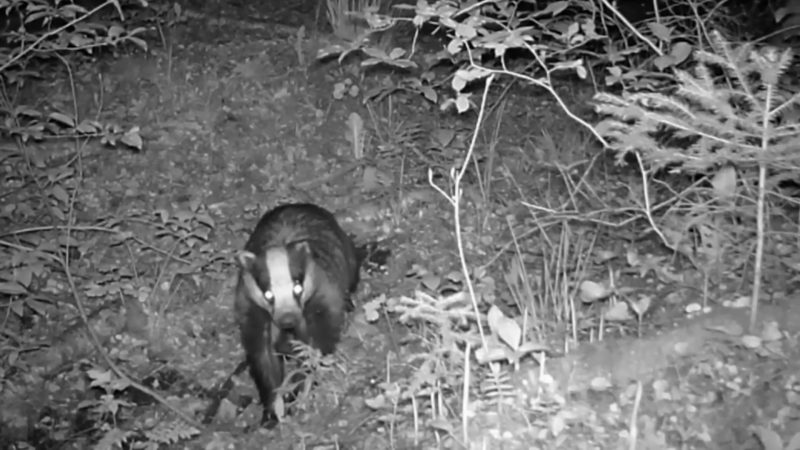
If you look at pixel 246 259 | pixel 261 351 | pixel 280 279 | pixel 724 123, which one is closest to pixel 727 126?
pixel 724 123

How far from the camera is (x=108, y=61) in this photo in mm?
7344

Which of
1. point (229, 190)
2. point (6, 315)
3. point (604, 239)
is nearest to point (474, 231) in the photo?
point (604, 239)

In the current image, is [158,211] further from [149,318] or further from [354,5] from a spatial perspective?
[354,5]

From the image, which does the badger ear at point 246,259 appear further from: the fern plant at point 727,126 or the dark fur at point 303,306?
the fern plant at point 727,126

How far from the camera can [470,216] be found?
609 centimetres

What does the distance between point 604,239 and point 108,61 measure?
12.5 ft

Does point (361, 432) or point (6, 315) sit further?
point (6, 315)

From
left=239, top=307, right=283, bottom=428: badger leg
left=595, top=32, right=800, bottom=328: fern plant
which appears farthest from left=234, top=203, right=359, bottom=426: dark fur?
left=595, top=32, right=800, bottom=328: fern plant

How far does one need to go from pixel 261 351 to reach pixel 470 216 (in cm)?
149

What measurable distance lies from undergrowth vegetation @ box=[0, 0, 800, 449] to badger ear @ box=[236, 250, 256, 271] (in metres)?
0.48

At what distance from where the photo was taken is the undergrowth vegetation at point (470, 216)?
12.9ft

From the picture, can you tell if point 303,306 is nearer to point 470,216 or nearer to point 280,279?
point 280,279

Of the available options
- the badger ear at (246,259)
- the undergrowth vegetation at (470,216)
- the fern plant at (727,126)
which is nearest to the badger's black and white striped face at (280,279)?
the badger ear at (246,259)

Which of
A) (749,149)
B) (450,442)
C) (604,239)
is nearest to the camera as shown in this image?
(749,149)
